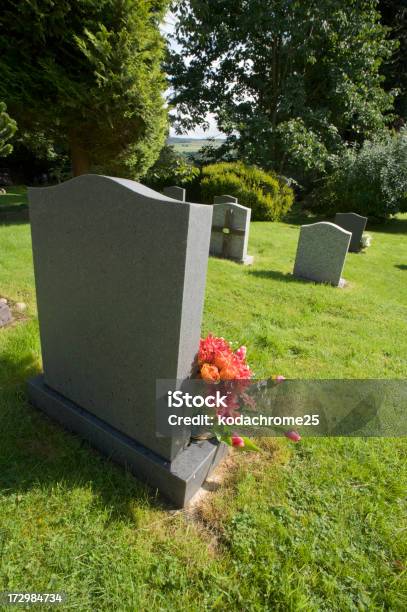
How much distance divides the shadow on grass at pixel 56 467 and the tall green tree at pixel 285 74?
14.9m

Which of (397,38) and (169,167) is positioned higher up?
(397,38)

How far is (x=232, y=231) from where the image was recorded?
670 cm

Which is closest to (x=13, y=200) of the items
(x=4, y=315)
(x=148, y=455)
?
(x=4, y=315)

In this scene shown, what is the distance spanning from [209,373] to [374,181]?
45.0 ft

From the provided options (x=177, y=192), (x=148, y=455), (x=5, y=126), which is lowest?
(x=148, y=455)

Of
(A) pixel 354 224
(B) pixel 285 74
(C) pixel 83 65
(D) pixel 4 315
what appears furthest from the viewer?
(B) pixel 285 74

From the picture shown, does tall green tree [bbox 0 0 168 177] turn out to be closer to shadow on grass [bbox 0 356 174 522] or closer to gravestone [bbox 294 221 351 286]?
gravestone [bbox 294 221 351 286]

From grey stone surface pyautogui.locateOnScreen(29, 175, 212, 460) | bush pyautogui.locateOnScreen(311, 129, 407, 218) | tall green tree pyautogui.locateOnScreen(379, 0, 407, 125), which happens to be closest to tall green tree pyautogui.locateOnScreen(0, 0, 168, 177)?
grey stone surface pyautogui.locateOnScreen(29, 175, 212, 460)

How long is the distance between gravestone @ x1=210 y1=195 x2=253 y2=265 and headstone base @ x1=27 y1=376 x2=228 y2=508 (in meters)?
5.10

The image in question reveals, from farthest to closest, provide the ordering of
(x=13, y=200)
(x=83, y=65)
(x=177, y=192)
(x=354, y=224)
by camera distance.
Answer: (x=13, y=200) → (x=177, y=192) → (x=354, y=224) → (x=83, y=65)

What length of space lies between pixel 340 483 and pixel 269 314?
251 centimetres

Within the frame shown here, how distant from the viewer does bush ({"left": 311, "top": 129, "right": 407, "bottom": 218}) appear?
12.4 metres

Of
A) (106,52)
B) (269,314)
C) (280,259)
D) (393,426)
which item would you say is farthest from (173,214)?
(106,52)

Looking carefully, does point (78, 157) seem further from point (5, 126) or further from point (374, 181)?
point (374, 181)
